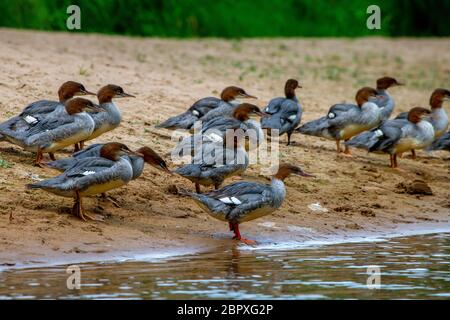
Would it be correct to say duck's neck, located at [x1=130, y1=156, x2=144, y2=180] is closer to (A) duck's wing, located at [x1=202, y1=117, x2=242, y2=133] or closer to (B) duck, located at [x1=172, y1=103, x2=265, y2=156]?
(B) duck, located at [x1=172, y1=103, x2=265, y2=156]

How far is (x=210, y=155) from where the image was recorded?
1234cm

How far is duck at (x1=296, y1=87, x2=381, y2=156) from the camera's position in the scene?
1563 cm

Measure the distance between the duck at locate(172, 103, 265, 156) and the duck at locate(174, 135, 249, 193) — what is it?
50 centimetres

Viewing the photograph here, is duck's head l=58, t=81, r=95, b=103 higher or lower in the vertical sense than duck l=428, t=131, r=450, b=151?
higher

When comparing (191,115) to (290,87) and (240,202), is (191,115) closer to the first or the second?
(290,87)

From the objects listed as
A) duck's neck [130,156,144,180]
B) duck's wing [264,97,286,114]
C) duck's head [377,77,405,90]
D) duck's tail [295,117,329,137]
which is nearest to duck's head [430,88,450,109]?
duck's head [377,77,405,90]

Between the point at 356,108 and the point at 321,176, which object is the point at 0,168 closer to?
the point at 321,176

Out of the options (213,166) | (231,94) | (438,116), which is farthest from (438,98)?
(213,166)

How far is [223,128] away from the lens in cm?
1348

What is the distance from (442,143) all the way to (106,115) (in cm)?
538

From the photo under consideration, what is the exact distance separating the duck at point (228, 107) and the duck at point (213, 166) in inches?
85.8

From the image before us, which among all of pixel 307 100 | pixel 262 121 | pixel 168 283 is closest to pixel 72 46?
pixel 307 100

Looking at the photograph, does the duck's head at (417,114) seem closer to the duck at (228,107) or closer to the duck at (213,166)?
the duck at (228,107)

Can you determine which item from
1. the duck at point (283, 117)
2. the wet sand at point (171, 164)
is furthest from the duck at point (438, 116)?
the duck at point (283, 117)
